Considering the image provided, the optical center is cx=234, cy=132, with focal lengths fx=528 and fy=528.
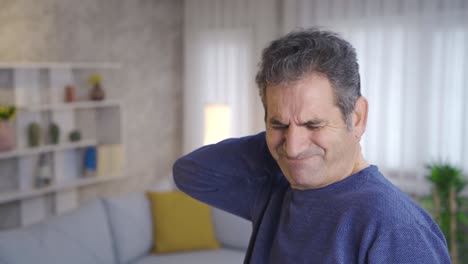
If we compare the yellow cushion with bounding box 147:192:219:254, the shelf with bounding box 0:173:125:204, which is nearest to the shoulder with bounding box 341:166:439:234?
the yellow cushion with bounding box 147:192:219:254

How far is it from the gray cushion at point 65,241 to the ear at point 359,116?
205cm

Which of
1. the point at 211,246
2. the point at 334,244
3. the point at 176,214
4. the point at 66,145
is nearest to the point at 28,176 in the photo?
the point at 66,145

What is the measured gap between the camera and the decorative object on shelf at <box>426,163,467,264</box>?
12.5 ft

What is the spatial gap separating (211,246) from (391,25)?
2.34 metres

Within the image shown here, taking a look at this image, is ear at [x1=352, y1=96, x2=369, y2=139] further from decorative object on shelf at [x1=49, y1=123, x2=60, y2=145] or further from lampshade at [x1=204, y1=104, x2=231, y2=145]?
lampshade at [x1=204, y1=104, x2=231, y2=145]

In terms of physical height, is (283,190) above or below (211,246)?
above

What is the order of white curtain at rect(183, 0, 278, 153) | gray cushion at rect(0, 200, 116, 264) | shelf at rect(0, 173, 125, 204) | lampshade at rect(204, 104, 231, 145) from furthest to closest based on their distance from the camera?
white curtain at rect(183, 0, 278, 153) → lampshade at rect(204, 104, 231, 145) → shelf at rect(0, 173, 125, 204) → gray cushion at rect(0, 200, 116, 264)

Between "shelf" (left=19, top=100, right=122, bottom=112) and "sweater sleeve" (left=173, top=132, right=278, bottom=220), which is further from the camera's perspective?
"shelf" (left=19, top=100, right=122, bottom=112)

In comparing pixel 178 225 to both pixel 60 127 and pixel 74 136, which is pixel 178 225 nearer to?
pixel 74 136

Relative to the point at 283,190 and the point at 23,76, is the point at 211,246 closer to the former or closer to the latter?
the point at 23,76

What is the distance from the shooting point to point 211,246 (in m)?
3.59

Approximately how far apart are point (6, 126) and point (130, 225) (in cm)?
105

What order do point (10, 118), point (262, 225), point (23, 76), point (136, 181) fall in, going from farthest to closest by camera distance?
point (136, 181) < point (23, 76) < point (10, 118) < point (262, 225)

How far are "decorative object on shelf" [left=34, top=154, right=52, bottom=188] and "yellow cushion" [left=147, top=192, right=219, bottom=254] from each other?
85 cm
